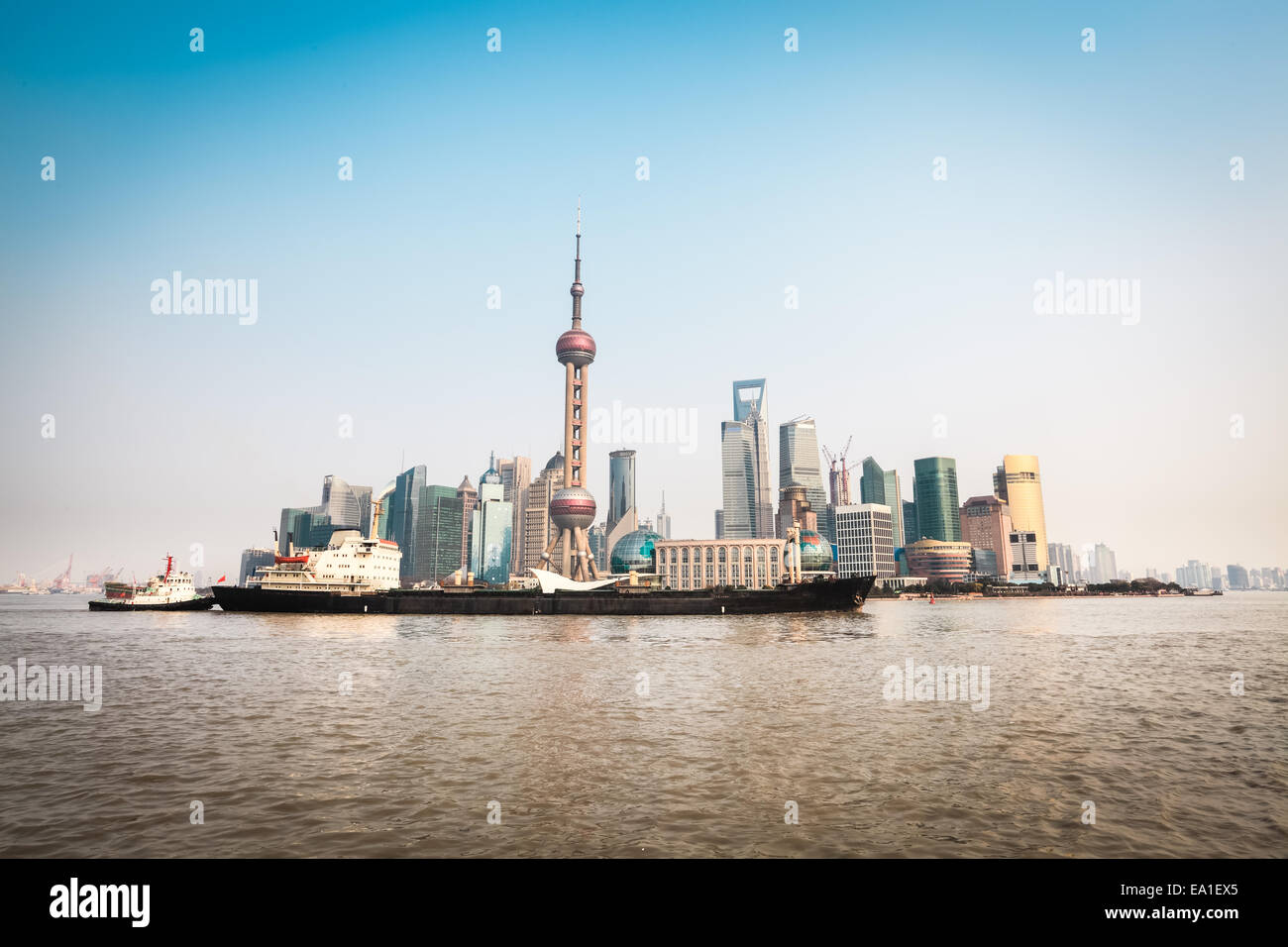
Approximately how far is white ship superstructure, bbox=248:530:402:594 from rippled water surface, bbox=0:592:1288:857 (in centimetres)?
7627

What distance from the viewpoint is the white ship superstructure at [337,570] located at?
4512 inches

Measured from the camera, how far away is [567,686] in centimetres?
3475

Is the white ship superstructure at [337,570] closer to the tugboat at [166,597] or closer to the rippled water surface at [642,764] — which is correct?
the tugboat at [166,597]

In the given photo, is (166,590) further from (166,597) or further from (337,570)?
(337,570)

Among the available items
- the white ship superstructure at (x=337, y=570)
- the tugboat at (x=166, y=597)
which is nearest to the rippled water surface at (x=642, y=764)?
the white ship superstructure at (x=337, y=570)

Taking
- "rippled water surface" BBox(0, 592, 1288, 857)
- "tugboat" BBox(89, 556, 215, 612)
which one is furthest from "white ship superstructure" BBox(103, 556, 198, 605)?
"rippled water surface" BBox(0, 592, 1288, 857)

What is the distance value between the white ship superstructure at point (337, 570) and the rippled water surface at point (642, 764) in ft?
250

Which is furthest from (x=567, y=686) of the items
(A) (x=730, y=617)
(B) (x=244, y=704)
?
(A) (x=730, y=617)

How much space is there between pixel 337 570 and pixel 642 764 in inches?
4366

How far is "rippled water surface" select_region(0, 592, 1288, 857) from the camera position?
1375 centimetres
